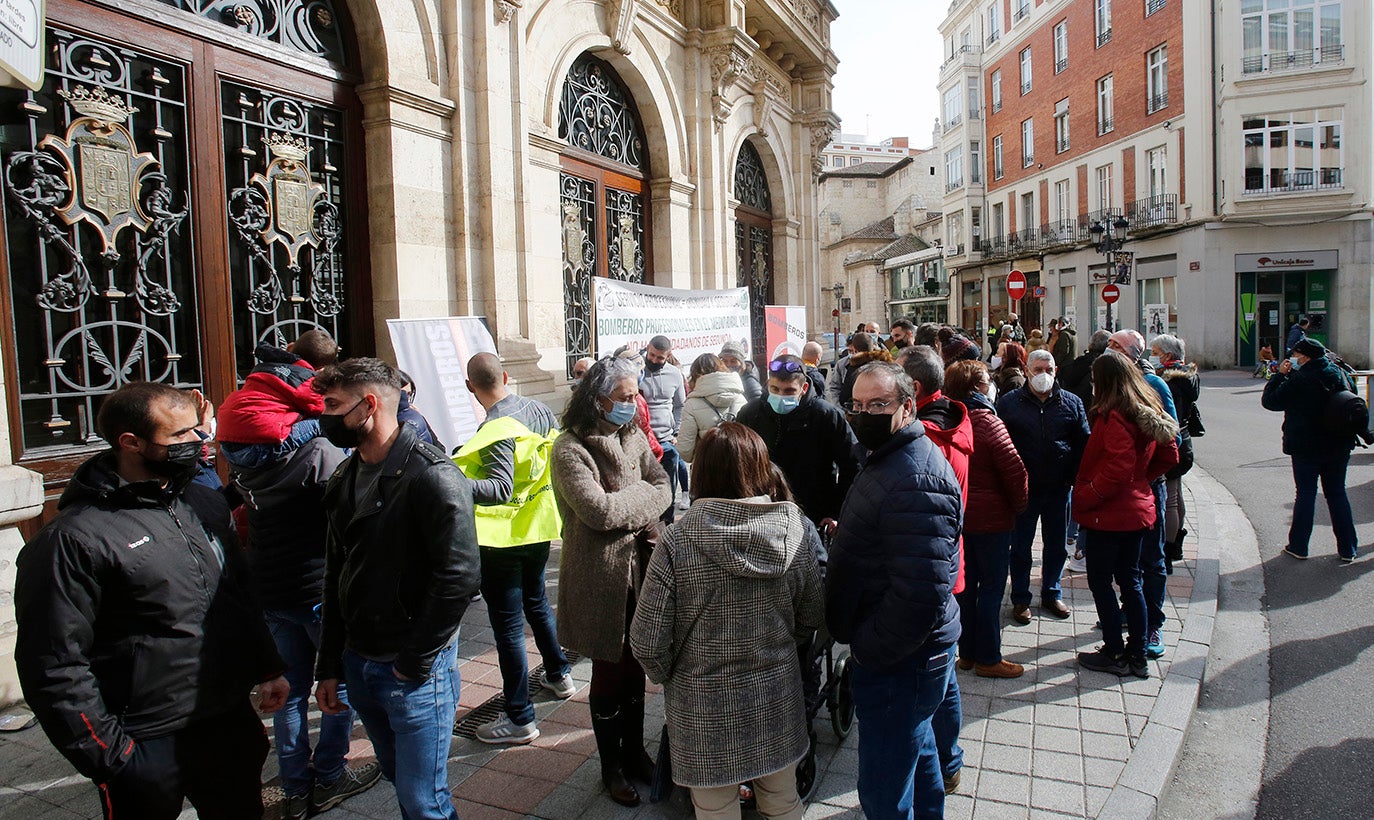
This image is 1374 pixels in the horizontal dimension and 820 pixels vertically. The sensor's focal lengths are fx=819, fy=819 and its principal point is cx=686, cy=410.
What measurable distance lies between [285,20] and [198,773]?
5.84 meters

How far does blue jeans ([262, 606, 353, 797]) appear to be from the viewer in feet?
11.2

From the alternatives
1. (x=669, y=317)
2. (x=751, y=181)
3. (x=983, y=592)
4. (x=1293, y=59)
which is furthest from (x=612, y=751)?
(x=1293, y=59)

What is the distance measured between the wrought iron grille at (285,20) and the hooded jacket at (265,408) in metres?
3.70

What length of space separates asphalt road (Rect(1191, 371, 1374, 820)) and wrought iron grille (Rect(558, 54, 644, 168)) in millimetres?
8243

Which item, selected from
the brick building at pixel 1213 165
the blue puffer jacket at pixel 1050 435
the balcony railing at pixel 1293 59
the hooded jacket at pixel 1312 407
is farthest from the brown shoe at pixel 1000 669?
the balcony railing at pixel 1293 59

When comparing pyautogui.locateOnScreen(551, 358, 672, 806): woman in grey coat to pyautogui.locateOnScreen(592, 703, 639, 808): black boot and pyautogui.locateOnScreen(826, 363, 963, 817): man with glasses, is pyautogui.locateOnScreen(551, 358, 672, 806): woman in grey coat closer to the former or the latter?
pyautogui.locateOnScreen(592, 703, 639, 808): black boot

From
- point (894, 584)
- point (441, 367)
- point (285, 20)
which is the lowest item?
point (894, 584)

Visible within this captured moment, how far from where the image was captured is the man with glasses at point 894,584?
104 inches

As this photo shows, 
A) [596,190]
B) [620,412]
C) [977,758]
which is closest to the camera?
[620,412]

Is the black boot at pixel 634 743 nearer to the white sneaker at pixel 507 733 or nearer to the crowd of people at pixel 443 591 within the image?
the crowd of people at pixel 443 591

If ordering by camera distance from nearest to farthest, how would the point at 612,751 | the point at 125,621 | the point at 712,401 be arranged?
the point at 125,621, the point at 612,751, the point at 712,401

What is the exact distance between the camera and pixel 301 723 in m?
3.45

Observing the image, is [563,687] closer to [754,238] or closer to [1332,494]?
[1332,494]

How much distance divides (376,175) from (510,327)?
1.83m
